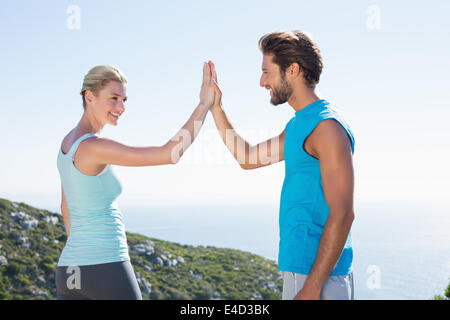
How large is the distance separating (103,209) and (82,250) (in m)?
0.30

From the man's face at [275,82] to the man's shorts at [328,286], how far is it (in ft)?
4.07

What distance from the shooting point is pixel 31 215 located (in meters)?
33.4

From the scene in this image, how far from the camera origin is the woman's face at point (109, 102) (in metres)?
3.30

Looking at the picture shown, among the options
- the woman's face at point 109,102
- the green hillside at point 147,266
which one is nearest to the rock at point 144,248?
the green hillside at point 147,266

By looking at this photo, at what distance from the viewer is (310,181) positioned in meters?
2.79

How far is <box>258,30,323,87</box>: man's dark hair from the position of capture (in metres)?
3.12

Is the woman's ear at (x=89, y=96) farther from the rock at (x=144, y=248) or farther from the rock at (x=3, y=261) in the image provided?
the rock at (x=144, y=248)

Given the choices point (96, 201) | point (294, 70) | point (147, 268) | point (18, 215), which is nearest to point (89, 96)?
point (96, 201)

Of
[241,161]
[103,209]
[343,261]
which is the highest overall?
[241,161]

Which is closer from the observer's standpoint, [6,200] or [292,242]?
[292,242]

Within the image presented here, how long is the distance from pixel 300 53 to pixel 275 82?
0.28 metres
